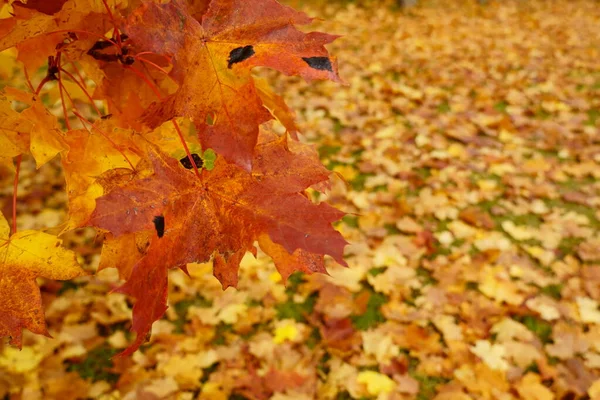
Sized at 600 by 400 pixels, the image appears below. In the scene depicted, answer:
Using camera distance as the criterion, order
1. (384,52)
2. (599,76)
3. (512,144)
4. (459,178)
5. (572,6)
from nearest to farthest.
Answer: (459,178)
(512,144)
(599,76)
(384,52)
(572,6)

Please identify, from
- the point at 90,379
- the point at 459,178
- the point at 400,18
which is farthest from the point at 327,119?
the point at 400,18

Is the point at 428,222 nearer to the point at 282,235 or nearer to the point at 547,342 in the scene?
the point at 547,342

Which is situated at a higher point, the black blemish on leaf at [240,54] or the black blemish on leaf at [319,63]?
the black blemish on leaf at [240,54]

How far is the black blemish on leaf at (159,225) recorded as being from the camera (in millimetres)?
770

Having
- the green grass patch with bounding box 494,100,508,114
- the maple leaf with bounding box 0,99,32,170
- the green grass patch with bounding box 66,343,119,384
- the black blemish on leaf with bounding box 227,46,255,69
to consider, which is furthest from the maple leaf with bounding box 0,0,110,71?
the green grass patch with bounding box 494,100,508,114

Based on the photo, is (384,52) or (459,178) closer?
(459,178)

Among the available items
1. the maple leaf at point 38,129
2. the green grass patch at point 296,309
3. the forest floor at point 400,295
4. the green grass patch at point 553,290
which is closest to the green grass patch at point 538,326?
the forest floor at point 400,295

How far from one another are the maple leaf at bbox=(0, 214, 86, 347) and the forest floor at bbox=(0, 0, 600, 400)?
2.60 feet

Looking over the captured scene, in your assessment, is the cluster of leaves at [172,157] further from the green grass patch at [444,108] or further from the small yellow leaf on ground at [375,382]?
the green grass patch at [444,108]

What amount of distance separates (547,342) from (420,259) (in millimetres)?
688

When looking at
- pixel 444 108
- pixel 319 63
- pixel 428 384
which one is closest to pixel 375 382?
pixel 428 384

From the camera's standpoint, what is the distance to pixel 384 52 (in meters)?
5.43

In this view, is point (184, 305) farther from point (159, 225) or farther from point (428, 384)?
point (159, 225)

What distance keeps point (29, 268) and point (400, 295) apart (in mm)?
1772
